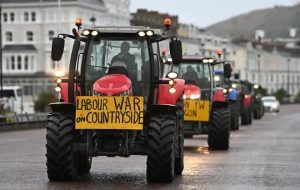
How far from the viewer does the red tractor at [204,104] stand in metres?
26.7

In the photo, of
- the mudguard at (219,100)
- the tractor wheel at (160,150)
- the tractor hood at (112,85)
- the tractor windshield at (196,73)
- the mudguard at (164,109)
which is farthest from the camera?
the tractor windshield at (196,73)

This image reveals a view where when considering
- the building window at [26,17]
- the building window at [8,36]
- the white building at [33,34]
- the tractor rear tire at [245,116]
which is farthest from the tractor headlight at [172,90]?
the building window at [8,36]

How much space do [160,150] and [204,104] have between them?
11215mm

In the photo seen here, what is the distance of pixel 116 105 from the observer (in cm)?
1650

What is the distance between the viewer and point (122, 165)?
20578 mm

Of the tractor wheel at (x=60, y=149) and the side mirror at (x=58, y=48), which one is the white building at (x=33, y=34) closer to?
the side mirror at (x=58, y=48)

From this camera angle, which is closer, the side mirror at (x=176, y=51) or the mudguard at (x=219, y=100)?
the side mirror at (x=176, y=51)

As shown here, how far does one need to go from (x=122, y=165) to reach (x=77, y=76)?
3640 millimetres

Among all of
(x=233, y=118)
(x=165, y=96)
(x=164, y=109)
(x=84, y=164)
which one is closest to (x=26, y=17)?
(x=233, y=118)

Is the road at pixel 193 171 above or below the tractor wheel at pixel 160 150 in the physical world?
below

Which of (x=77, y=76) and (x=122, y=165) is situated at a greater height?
(x=77, y=76)

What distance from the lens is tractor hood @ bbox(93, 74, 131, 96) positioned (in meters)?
16.5

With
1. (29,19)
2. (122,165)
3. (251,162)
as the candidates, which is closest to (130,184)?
(122,165)

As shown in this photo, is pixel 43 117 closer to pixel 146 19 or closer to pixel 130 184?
pixel 130 184
